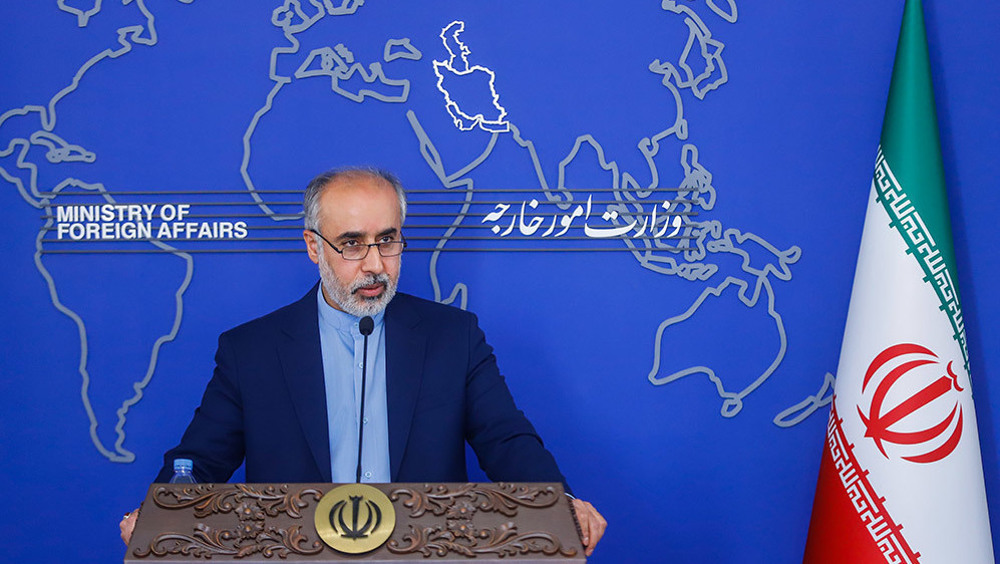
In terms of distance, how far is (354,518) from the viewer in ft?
4.88

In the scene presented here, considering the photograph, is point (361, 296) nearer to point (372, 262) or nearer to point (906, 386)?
point (372, 262)

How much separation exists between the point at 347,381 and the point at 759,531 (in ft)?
4.64

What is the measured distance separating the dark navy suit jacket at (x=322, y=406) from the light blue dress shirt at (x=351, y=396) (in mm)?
36

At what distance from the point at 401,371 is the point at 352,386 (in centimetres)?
13

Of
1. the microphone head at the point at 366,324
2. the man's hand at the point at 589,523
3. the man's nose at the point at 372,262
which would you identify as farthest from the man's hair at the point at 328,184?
the man's hand at the point at 589,523

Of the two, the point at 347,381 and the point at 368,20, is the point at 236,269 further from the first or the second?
the point at 368,20

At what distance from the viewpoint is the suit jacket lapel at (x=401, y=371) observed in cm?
227

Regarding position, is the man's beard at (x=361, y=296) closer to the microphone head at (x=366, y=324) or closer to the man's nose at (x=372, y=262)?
the man's nose at (x=372, y=262)

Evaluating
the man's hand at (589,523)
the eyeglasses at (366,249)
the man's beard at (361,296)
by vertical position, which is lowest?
the man's hand at (589,523)

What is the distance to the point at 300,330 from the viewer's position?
235cm

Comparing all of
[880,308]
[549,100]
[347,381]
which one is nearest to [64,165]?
[347,381]

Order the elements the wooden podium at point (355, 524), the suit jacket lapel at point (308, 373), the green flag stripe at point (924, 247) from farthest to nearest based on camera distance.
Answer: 1. the green flag stripe at point (924, 247)
2. the suit jacket lapel at point (308, 373)
3. the wooden podium at point (355, 524)

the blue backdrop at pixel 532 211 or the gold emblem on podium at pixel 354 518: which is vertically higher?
the blue backdrop at pixel 532 211

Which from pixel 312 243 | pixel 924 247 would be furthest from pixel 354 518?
pixel 924 247
